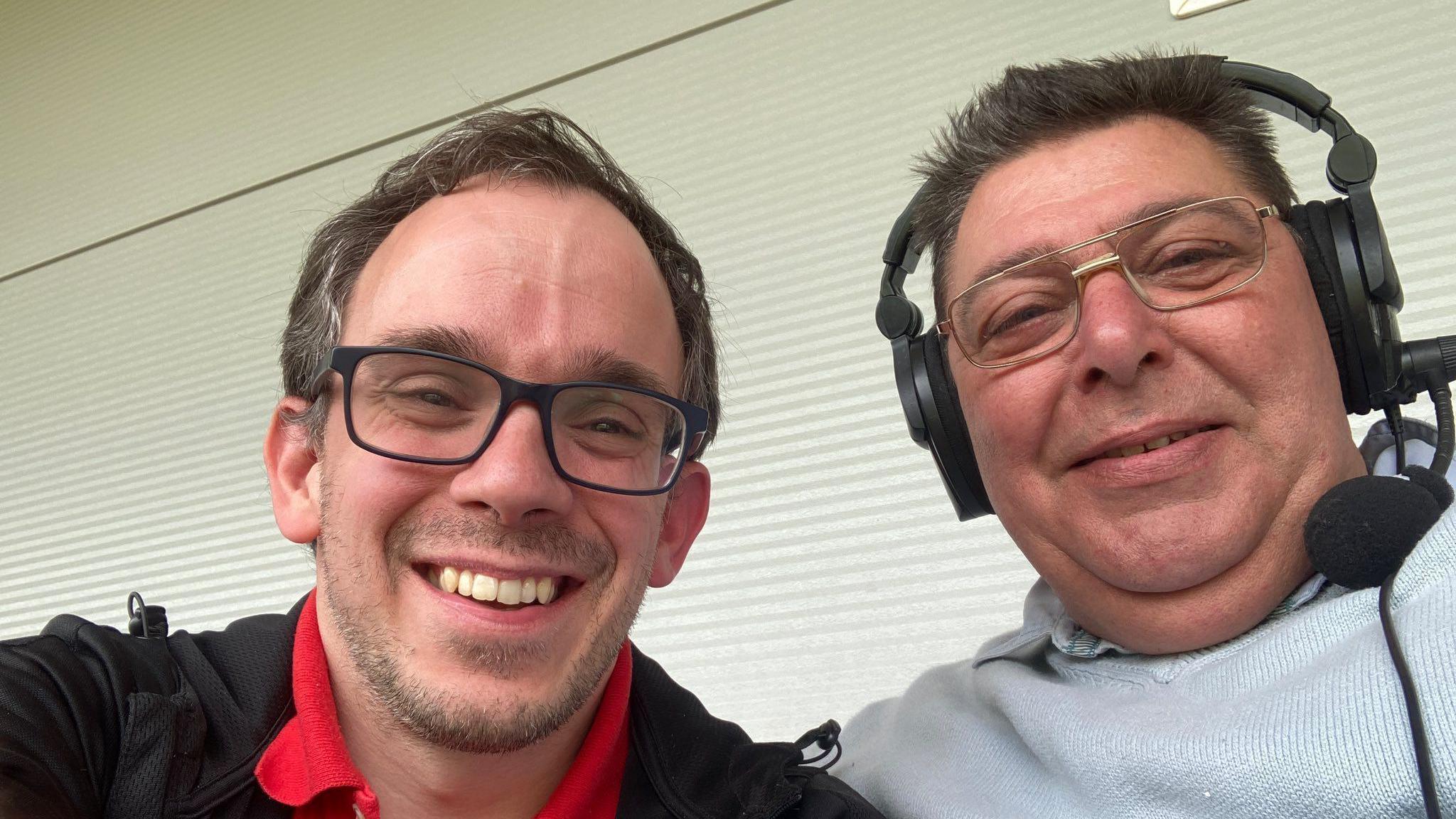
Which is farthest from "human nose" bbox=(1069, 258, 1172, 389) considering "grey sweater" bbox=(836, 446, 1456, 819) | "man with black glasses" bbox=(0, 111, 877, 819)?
"man with black glasses" bbox=(0, 111, 877, 819)

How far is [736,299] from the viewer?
2117mm

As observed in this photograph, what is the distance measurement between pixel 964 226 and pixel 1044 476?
35cm

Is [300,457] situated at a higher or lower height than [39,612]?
higher

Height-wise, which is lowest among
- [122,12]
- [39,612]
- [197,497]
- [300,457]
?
[39,612]

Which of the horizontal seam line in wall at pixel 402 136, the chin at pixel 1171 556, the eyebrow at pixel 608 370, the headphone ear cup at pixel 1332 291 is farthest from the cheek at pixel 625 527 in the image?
the horizontal seam line in wall at pixel 402 136

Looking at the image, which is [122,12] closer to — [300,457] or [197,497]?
[197,497]

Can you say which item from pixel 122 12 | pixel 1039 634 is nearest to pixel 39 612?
pixel 122 12

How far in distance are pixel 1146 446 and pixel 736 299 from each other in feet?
4.09

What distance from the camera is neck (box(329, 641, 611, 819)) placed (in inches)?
37.1

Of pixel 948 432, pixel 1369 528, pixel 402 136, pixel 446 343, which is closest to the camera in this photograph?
pixel 1369 528

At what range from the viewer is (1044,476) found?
3.36 feet

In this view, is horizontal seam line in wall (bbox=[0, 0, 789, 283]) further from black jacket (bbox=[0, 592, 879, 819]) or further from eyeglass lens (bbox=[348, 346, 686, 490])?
black jacket (bbox=[0, 592, 879, 819])

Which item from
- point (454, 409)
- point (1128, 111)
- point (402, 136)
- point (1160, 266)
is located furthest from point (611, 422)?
point (402, 136)

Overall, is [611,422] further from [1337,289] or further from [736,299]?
[736,299]
